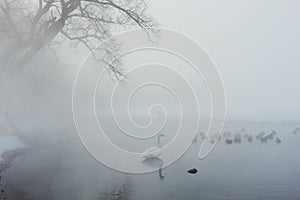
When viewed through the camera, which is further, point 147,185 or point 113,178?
point 113,178

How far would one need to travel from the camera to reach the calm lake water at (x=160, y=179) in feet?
64.3

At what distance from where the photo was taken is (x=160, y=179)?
24266 mm

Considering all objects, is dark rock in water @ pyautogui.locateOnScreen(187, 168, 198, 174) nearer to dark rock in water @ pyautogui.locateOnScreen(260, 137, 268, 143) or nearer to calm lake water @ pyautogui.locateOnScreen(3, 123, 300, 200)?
calm lake water @ pyautogui.locateOnScreen(3, 123, 300, 200)

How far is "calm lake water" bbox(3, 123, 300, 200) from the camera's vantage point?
19.6 m

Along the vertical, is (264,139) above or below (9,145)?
above

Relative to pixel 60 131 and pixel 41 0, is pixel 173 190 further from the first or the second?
pixel 60 131

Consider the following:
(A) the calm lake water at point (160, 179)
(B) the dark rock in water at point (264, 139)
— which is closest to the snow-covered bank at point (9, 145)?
(A) the calm lake water at point (160, 179)

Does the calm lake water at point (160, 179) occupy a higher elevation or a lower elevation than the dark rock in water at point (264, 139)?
lower

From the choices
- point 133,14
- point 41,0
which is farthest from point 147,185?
point 41,0

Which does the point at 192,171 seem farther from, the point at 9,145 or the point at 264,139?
the point at 264,139

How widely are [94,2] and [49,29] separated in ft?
8.52

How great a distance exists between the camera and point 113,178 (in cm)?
2370

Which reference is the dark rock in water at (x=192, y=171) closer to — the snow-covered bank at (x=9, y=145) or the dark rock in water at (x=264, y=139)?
the snow-covered bank at (x=9, y=145)

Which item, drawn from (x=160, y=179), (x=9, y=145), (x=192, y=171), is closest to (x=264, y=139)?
(x=192, y=171)
